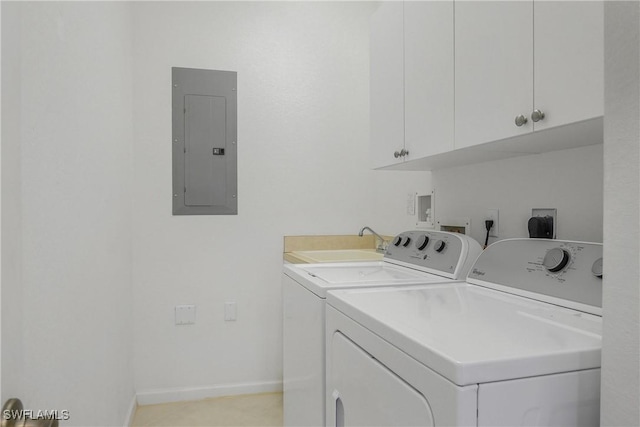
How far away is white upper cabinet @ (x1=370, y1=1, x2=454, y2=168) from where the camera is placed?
4.86 feet

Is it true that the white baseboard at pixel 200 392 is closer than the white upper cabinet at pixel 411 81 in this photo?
No

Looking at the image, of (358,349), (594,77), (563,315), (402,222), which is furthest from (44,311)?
(402,222)

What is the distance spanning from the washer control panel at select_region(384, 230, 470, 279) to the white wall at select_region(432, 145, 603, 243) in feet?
0.76

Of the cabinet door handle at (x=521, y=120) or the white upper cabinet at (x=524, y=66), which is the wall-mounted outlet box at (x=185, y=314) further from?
the cabinet door handle at (x=521, y=120)

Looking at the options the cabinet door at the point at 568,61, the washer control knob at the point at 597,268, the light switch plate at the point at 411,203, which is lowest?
the washer control knob at the point at 597,268

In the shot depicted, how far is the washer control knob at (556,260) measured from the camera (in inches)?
42.9

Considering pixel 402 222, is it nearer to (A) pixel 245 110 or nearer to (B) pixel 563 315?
(A) pixel 245 110

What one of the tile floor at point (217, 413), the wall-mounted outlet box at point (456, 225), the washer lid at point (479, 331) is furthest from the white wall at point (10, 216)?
the tile floor at point (217, 413)

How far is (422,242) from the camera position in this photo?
1716mm

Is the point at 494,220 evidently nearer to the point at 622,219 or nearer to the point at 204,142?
the point at 622,219

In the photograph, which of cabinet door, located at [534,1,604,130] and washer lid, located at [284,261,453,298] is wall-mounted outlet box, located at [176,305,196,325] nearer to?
washer lid, located at [284,261,453,298]

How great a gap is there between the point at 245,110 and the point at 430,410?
2294 mm

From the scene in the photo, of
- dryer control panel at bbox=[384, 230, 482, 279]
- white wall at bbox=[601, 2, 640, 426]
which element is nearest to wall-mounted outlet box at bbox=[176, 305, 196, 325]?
dryer control panel at bbox=[384, 230, 482, 279]

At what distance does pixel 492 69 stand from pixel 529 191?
512 mm
